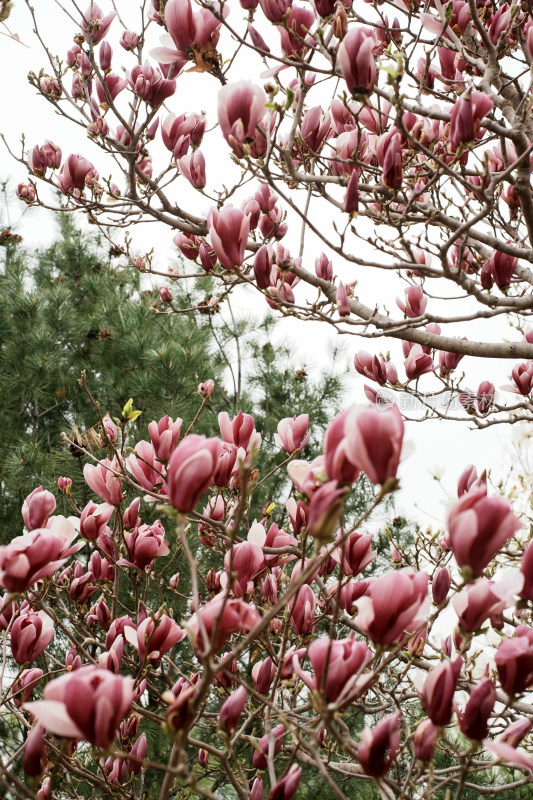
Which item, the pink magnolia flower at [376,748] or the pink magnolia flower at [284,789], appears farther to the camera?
the pink magnolia flower at [284,789]

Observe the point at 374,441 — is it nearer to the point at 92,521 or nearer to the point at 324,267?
the point at 92,521

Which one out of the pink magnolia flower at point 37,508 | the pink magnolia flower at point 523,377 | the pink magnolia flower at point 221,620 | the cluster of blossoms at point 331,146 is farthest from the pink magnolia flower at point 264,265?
the pink magnolia flower at point 523,377

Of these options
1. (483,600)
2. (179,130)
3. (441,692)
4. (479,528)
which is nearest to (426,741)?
(441,692)

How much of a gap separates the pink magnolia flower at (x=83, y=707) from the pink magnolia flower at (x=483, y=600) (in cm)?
38

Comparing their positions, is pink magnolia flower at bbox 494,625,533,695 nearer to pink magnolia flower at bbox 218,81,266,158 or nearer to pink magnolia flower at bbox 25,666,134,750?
pink magnolia flower at bbox 25,666,134,750

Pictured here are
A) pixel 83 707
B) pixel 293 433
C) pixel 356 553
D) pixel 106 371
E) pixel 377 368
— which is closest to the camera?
pixel 83 707

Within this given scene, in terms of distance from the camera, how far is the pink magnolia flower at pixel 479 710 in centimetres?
61

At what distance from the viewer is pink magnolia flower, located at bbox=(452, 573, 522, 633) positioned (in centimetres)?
60

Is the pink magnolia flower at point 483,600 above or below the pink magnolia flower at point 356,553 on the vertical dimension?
below

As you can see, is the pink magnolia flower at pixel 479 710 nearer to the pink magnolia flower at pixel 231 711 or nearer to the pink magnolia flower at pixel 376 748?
the pink magnolia flower at pixel 376 748

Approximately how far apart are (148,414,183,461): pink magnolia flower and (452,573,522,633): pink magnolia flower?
26.2 inches

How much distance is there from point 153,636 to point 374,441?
530 millimetres

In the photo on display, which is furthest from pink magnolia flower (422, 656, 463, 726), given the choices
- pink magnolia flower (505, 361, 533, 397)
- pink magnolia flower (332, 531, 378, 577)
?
pink magnolia flower (505, 361, 533, 397)

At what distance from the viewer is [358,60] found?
39.8 inches
